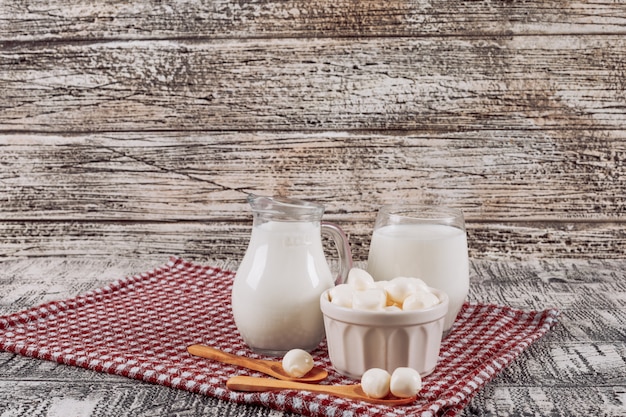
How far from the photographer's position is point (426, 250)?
1.08 m

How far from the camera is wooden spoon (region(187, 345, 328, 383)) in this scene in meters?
0.92

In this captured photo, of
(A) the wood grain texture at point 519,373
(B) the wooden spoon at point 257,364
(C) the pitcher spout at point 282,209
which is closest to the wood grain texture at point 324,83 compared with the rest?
(A) the wood grain texture at point 519,373

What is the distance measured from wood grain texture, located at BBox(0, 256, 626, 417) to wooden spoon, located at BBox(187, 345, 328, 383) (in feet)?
0.28

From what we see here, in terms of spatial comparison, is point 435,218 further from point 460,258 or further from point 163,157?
point 163,157

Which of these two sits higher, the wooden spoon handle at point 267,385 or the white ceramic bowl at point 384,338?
the white ceramic bowl at point 384,338

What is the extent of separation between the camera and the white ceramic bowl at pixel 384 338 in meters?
0.90

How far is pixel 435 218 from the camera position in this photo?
1.12 metres

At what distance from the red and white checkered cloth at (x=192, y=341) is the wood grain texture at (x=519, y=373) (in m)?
0.02

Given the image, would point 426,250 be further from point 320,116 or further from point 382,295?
point 320,116

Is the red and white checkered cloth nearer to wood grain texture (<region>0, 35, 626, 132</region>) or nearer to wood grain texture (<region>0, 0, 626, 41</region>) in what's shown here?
wood grain texture (<region>0, 35, 626, 132</region>)

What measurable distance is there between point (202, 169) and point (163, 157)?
0.10 meters

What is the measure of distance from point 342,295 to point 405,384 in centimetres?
15

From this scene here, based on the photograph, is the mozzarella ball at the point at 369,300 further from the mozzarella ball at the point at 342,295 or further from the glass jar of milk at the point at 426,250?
the glass jar of milk at the point at 426,250

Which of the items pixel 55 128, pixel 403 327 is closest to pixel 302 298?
pixel 403 327
